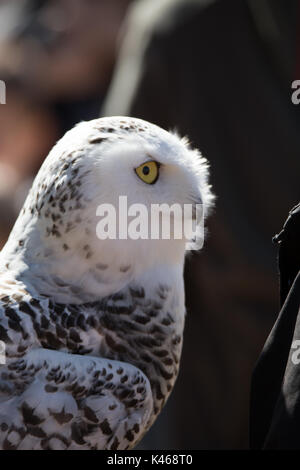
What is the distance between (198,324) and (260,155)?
564mm

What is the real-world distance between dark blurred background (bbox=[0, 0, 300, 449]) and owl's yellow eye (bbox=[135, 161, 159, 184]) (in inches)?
33.3

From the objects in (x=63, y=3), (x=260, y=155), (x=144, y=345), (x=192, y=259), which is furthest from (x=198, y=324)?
(x=63, y=3)

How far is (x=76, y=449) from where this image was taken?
1.08m

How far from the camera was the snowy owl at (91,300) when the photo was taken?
3.57 feet

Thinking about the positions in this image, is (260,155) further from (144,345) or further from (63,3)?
(63,3)

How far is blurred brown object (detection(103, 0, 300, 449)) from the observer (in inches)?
82.3

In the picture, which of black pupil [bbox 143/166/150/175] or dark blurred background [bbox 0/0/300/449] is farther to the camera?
dark blurred background [bbox 0/0/300/449]
